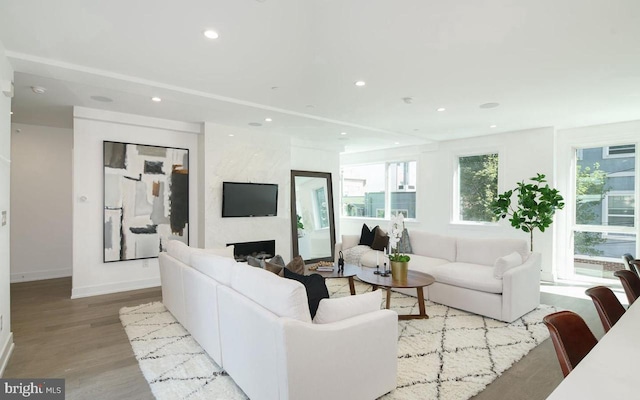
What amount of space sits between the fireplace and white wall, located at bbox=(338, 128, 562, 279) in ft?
11.1

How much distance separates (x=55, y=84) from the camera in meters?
3.68

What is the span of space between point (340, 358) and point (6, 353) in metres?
2.99

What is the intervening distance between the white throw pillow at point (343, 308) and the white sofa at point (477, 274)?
2.13 m

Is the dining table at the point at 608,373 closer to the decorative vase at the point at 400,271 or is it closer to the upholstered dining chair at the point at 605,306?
the upholstered dining chair at the point at 605,306

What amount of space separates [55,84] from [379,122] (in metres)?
4.44

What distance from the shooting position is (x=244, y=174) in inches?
233

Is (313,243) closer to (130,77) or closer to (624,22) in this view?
(130,77)

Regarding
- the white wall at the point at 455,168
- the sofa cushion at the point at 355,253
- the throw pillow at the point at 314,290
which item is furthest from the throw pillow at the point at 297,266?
the white wall at the point at 455,168

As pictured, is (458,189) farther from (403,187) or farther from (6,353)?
(6,353)

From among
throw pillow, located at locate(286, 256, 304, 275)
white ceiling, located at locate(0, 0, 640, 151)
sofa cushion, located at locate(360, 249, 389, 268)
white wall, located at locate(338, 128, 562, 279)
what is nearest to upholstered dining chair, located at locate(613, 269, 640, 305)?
white ceiling, located at locate(0, 0, 640, 151)

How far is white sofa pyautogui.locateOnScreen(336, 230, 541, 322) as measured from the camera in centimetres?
368

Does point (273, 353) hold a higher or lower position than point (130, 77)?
lower

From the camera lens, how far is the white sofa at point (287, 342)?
1795 mm

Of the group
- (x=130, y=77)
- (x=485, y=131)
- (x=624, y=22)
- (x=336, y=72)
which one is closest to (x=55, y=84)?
(x=130, y=77)
